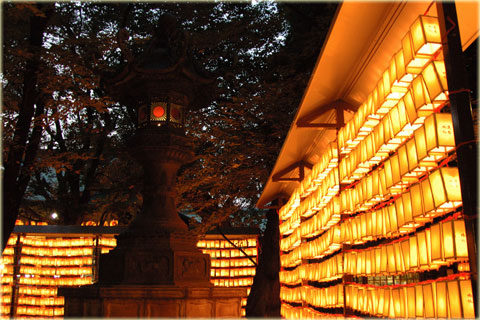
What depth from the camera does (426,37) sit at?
3617 mm

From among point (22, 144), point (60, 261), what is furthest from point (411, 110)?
point (60, 261)

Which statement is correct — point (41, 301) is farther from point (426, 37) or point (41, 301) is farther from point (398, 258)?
point (426, 37)

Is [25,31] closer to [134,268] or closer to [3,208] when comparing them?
[3,208]

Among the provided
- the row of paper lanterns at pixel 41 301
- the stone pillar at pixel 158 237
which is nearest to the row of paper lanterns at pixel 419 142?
the stone pillar at pixel 158 237

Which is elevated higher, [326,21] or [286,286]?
[326,21]

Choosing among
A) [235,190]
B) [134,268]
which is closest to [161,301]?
[134,268]

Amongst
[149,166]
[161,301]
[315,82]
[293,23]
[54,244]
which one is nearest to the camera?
[315,82]

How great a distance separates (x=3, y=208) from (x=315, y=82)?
734 centimetres

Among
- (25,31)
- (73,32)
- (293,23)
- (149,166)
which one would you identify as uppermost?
(73,32)

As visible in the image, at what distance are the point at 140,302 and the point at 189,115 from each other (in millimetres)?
9204

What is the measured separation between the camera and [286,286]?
12.1m

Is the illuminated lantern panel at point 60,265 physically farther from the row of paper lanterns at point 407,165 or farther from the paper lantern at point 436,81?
the paper lantern at point 436,81

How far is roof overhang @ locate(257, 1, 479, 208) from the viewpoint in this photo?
4.50m

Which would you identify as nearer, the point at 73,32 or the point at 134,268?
the point at 134,268
